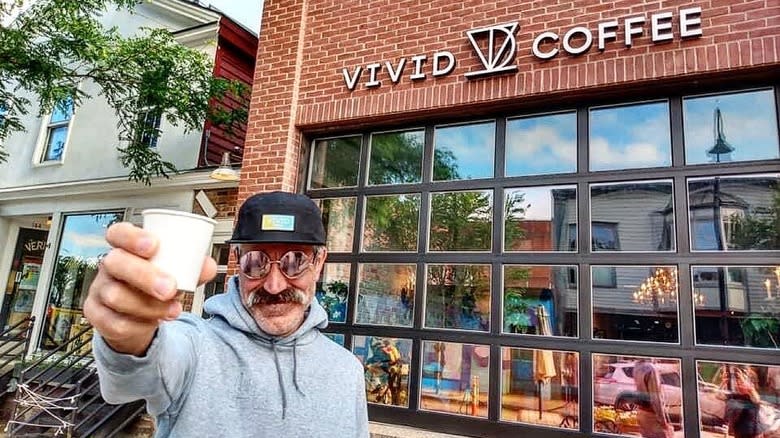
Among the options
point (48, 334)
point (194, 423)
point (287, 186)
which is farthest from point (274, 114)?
point (48, 334)

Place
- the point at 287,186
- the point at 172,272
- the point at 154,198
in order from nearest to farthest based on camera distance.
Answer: the point at 172,272 < the point at 287,186 < the point at 154,198

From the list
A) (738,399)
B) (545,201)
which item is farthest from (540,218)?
(738,399)

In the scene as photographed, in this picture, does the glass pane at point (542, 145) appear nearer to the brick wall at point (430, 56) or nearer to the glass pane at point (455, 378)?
the brick wall at point (430, 56)

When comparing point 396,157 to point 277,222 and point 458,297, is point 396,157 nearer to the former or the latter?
point 458,297

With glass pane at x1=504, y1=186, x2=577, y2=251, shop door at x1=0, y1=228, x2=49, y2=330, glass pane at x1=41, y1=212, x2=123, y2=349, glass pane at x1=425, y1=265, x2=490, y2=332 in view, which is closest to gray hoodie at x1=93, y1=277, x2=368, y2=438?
glass pane at x1=425, y1=265, x2=490, y2=332

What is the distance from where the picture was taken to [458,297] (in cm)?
393

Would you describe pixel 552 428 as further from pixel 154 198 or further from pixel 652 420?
pixel 154 198

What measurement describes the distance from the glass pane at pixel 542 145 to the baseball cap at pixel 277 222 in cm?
282

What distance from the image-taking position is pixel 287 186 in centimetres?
450

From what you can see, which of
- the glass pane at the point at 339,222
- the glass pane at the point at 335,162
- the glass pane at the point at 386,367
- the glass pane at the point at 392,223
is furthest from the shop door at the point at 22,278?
the glass pane at the point at 386,367

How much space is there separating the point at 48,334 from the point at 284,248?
854cm

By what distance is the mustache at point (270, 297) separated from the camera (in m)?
1.39

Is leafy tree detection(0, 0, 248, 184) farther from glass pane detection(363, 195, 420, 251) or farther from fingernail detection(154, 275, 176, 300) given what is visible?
fingernail detection(154, 275, 176, 300)

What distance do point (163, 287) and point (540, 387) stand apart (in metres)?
3.30
